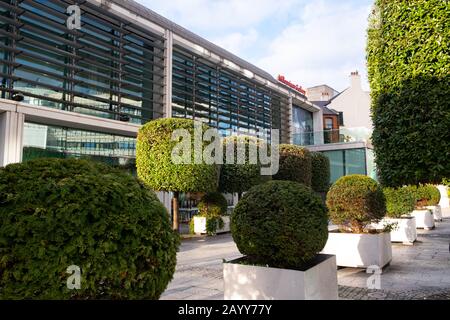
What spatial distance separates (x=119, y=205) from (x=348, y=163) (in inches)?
1265

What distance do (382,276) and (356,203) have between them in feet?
6.35

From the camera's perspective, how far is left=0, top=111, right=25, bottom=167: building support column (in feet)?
42.8

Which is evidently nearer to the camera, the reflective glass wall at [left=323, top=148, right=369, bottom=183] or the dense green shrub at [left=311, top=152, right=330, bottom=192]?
the dense green shrub at [left=311, top=152, right=330, bottom=192]

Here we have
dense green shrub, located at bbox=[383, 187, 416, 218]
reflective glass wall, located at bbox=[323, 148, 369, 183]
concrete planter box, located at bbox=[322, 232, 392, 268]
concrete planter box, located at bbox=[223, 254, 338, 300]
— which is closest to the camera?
concrete planter box, located at bbox=[223, 254, 338, 300]

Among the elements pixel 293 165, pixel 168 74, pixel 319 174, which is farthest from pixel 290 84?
pixel 168 74

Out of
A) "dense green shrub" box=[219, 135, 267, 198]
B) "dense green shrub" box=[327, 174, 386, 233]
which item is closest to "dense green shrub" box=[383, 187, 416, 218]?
"dense green shrub" box=[327, 174, 386, 233]

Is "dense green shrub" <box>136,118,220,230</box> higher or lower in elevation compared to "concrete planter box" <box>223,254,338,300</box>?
higher

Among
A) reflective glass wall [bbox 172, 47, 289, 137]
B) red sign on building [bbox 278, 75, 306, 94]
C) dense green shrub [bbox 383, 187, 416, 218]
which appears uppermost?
red sign on building [bbox 278, 75, 306, 94]

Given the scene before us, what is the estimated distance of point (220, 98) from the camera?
24984 millimetres

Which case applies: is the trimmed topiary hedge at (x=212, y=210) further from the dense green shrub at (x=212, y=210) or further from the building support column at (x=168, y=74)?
the building support column at (x=168, y=74)

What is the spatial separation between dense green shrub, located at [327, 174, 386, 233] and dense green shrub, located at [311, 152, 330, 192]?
1767 cm

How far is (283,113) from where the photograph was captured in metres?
33.3

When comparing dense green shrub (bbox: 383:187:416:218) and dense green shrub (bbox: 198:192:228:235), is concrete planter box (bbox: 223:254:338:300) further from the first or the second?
dense green shrub (bbox: 198:192:228:235)

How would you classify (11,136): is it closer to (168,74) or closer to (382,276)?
(168,74)
